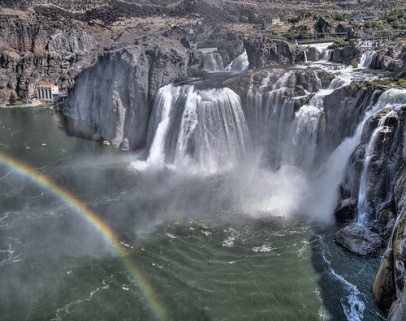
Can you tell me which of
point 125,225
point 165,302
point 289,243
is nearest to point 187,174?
point 125,225

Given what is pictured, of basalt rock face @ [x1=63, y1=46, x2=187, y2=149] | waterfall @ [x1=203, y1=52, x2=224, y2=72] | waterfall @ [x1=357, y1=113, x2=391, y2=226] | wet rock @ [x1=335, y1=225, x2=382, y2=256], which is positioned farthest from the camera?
waterfall @ [x1=203, y1=52, x2=224, y2=72]

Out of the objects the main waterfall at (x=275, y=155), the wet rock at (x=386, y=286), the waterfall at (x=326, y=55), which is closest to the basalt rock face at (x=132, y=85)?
the main waterfall at (x=275, y=155)

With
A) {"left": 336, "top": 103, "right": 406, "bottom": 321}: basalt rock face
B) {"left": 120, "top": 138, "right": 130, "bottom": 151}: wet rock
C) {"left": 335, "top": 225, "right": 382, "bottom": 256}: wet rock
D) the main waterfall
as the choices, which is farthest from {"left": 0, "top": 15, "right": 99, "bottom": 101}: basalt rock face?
{"left": 335, "top": 225, "right": 382, "bottom": 256}: wet rock

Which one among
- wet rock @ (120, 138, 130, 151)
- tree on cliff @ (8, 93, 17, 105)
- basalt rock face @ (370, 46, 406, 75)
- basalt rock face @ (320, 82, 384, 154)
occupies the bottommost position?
wet rock @ (120, 138, 130, 151)

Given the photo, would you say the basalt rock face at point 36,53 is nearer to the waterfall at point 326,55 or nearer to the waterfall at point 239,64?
the waterfall at point 239,64

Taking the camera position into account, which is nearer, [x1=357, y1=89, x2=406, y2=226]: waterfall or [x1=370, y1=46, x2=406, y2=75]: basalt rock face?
[x1=357, y1=89, x2=406, y2=226]: waterfall

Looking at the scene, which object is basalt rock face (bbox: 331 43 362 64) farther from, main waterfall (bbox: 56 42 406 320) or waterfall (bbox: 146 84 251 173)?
waterfall (bbox: 146 84 251 173)
